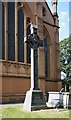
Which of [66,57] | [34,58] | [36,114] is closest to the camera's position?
[36,114]

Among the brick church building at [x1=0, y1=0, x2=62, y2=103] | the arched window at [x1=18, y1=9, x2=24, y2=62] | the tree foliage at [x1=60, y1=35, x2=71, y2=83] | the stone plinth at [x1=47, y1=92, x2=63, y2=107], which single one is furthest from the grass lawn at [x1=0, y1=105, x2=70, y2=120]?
the tree foliage at [x1=60, y1=35, x2=71, y2=83]

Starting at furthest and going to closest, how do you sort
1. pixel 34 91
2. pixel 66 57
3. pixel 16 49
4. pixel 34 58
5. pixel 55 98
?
pixel 66 57
pixel 16 49
pixel 55 98
pixel 34 58
pixel 34 91

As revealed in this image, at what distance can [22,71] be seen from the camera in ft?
76.9

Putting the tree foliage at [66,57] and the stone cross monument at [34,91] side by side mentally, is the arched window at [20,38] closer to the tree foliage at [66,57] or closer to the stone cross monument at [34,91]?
the stone cross monument at [34,91]

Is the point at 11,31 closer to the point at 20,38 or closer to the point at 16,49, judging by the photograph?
the point at 20,38

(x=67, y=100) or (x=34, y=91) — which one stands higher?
(x=34, y=91)

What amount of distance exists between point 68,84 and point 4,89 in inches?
992

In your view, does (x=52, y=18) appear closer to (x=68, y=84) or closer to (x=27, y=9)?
(x=27, y=9)

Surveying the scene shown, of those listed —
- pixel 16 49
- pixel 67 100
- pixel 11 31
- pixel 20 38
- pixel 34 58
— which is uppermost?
pixel 11 31

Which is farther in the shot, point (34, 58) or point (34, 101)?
point (34, 58)

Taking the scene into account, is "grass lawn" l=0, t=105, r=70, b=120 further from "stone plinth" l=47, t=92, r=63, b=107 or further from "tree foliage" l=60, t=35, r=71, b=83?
"tree foliage" l=60, t=35, r=71, b=83

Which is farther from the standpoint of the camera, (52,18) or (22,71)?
(52,18)

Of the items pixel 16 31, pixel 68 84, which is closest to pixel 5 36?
pixel 16 31

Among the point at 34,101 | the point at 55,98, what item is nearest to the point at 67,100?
the point at 55,98
